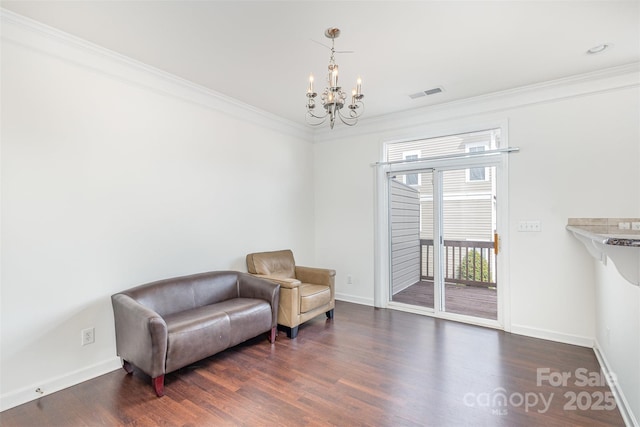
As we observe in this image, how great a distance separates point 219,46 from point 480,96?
300 cm

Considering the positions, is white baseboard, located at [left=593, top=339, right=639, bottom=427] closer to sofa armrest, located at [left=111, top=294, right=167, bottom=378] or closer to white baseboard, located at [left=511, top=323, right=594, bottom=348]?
white baseboard, located at [left=511, top=323, right=594, bottom=348]

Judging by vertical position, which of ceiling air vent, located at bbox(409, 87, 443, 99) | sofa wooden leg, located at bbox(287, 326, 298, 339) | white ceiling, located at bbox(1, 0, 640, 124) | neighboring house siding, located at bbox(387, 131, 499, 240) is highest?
ceiling air vent, located at bbox(409, 87, 443, 99)

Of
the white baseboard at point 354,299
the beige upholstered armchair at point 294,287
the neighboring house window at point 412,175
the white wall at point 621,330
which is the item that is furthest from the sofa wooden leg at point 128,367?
the neighboring house window at point 412,175

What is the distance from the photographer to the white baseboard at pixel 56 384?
7.10 feet

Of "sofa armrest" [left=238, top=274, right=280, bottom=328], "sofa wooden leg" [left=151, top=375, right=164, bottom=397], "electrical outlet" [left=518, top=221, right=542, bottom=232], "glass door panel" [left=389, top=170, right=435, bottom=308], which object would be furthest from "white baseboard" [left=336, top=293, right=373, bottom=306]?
"sofa wooden leg" [left=151, top=375, right=164, bottom=397]

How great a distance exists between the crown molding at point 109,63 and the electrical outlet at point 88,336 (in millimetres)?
2233

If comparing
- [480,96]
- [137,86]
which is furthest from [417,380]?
[137,86]

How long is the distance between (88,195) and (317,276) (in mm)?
2629

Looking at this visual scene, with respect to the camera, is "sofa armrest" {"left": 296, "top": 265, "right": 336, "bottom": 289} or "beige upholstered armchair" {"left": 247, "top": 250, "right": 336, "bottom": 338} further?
"sofa armrest" {"left": 296, "top": 265, "right": 336, "bottom": 289}

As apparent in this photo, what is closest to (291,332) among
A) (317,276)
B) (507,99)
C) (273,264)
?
(317,276)

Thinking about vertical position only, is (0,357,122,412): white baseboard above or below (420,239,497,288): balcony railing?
below

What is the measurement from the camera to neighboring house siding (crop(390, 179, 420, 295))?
4461 mm

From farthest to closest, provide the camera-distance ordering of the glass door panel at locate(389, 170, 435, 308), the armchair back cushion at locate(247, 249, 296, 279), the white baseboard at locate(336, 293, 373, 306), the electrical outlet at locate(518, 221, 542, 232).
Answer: the white baseboard at locate(336, 293, 373, 306)
the glass door panel at locate(389, 170, 435, 308)
the armchair back cushion at locate(247, 249, 296, 279)
the electrical outlet at locate(518, 221, 542, 232)

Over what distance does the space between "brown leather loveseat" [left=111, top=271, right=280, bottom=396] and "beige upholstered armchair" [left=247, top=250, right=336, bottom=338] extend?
158 mm
